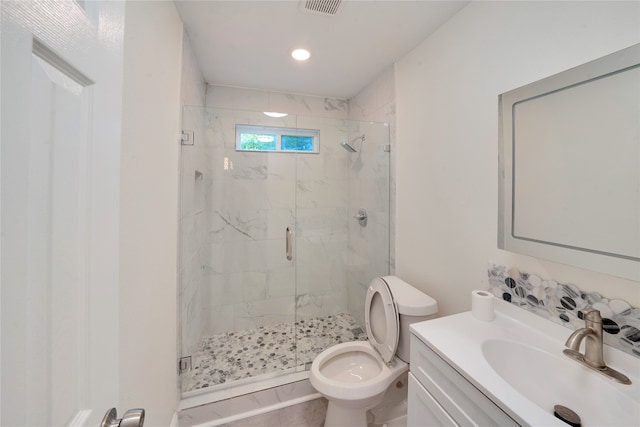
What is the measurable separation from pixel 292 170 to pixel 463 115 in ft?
4.74

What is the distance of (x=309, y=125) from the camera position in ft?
7.80

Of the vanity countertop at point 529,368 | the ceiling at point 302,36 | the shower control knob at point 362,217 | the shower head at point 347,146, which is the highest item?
the ceiling at point 302,36

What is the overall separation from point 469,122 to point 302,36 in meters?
1.17

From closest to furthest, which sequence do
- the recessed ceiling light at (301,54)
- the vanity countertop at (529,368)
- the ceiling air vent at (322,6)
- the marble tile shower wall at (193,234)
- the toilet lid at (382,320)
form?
the vanity countertop at (529,368) → the ceiling air vent at (322,6) → the toilet lid at (382,320) → the marble tile shower wall at (193,234) → the recessed ceiling light at (301,54)

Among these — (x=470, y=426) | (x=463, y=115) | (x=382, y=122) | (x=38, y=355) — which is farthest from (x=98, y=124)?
(x=382, y=122)

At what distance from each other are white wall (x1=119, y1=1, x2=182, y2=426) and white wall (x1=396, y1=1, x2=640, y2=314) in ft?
5.03

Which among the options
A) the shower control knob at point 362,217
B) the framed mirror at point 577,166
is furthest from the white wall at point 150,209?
the shower control knob at point 362,217

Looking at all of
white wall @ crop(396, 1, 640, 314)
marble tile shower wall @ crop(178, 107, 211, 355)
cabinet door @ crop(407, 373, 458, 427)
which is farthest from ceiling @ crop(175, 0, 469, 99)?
cabinet door @ crop(407, 373, 458, 427)

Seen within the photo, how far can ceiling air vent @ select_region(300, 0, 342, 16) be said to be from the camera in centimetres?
129

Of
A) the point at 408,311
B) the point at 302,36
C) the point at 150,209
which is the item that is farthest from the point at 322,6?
the point at 408,311

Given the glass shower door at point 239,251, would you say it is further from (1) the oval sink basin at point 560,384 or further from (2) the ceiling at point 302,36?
(1) the oval sink basin at point 560,384

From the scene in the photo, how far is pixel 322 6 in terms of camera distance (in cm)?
132

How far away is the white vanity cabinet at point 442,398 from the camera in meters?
0.74

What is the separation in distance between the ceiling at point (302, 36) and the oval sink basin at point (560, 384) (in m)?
1.71
